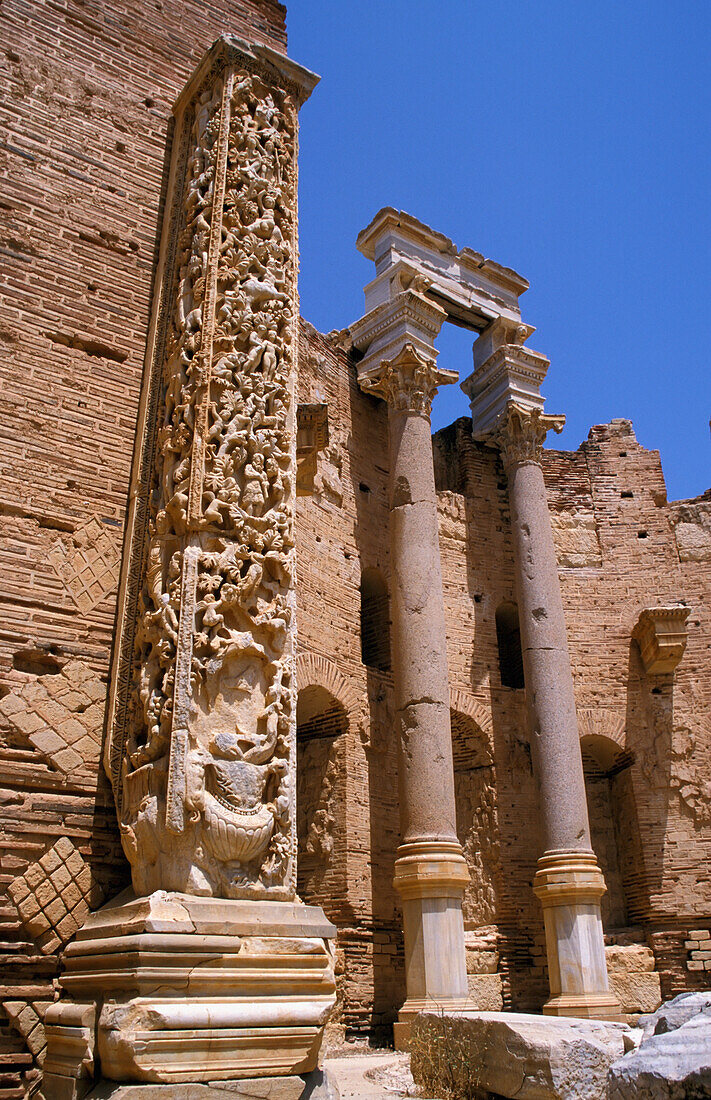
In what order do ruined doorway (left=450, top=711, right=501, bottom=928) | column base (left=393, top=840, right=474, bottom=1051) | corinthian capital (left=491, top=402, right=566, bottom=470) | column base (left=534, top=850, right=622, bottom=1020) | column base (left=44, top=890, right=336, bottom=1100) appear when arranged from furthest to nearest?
corinthian capital (left=491, top=402, right=566, bottom=470)
ruined doorway (left=450, top=711, right=501, bottom=928)
column base (left=534, top=850, right=622, bottom=1020)
column base (left=393, top=840, right=474, bottom=1051)
column base (left=44, top=890, right=336, bottom=1100)

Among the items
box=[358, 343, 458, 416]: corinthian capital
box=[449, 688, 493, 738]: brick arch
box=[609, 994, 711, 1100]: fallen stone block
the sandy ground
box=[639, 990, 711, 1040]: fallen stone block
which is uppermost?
box=[358, 343, 458, 416]: corinthian capital

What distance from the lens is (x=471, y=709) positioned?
14109mm

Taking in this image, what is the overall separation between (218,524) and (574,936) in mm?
9011

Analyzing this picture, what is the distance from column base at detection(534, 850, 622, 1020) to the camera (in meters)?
11.3

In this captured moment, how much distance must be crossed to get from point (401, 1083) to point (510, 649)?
9.69m

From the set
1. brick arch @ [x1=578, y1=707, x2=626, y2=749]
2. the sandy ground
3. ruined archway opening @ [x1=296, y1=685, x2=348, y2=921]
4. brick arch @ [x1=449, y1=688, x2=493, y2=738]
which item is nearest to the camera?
the sandy ground

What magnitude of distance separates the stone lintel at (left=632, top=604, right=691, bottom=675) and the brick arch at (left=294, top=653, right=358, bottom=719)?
5.48m

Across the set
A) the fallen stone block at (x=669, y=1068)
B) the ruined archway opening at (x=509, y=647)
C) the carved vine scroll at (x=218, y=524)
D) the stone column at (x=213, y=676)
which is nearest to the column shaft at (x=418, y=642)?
the ruined archway opening at (x=509, y=647)

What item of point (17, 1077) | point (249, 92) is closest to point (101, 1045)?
point (17, 1077)

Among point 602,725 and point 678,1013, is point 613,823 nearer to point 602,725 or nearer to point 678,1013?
point 602,725

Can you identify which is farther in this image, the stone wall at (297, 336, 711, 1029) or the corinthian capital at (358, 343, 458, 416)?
the corinthian capital at (358, 343, 458, 416)

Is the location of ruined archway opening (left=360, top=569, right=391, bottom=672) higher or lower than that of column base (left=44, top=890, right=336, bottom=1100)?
higher

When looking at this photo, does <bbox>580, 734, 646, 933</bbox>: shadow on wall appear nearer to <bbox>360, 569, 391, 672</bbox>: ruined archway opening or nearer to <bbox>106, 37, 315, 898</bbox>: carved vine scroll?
<bbox>360, 569, 391, 672</bbox>: ruined archway opening

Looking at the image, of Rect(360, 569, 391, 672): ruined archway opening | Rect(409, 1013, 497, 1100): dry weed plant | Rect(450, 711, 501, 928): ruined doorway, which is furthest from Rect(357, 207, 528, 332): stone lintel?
Rect(409, 1013, 497, 1100): dry weed plant
